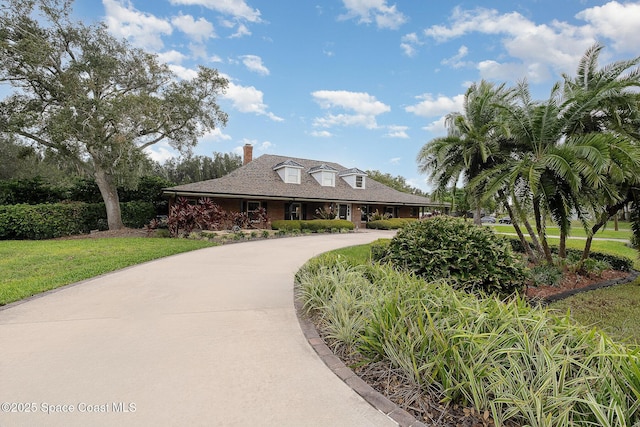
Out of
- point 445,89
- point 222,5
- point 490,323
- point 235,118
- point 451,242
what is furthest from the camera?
point 235,118

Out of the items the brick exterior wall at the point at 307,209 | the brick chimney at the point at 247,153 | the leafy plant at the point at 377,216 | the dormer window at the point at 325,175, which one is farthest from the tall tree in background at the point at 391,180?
the brick chimney at the point at 247,153

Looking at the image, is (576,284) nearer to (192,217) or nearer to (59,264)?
(59,264)

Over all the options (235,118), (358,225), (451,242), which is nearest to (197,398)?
(451,242)

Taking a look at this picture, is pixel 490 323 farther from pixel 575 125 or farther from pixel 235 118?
pixel 235 118

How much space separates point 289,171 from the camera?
23734 mm

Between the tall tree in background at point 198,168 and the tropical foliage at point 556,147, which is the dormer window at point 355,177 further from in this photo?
the tall tree in background at point 198,168

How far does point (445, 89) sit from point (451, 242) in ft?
29.6

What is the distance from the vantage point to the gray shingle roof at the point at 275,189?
18.6 meters

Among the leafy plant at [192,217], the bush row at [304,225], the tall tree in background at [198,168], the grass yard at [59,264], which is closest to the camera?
the grass yard at [59,264]

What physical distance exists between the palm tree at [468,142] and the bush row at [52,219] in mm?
18135

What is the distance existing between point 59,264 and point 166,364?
754 cm

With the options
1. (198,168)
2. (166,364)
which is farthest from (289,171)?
(198,168)

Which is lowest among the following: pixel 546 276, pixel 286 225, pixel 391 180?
pixel 546 276

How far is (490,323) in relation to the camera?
3.03 meters
